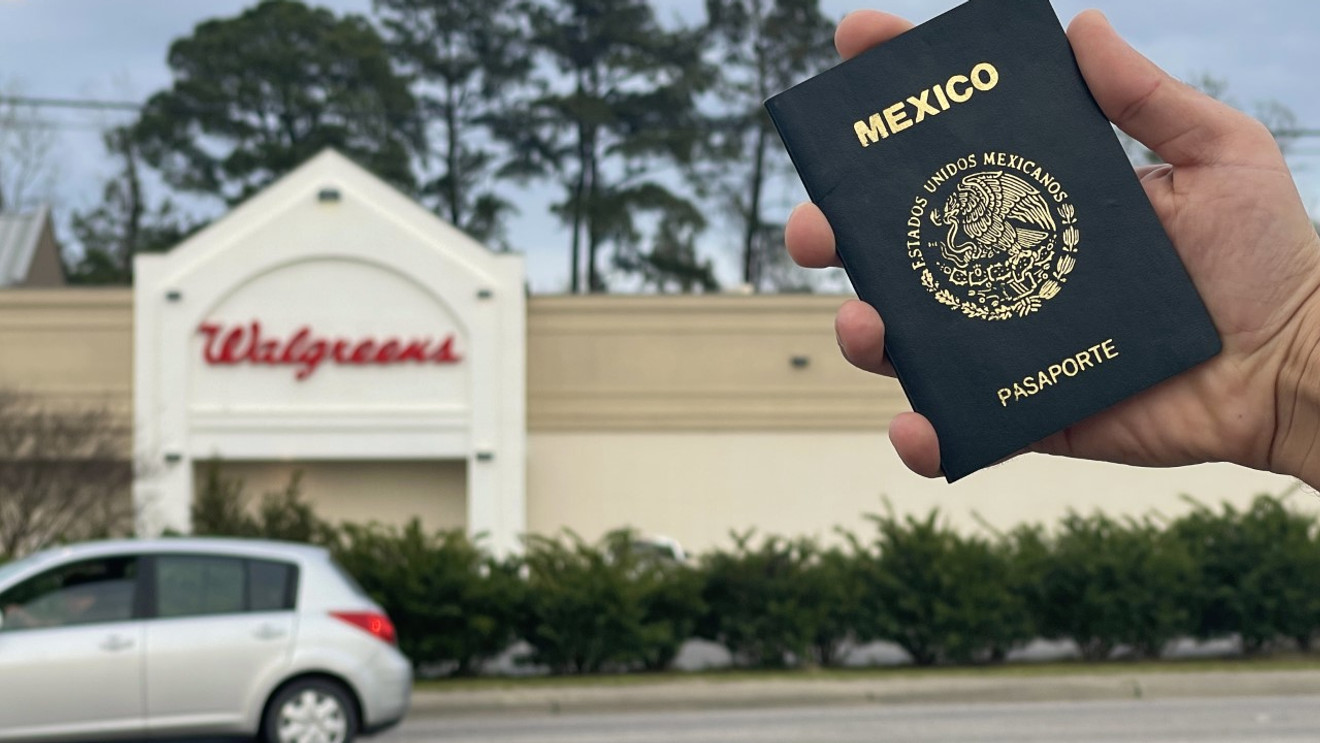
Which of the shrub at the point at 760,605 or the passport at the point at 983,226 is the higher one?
the passport at the point at 983,226

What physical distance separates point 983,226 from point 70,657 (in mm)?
9027

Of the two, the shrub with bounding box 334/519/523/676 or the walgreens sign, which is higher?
the walgreens sign

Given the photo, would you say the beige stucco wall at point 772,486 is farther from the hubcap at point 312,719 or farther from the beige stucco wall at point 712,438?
the hubcap at point 312,719

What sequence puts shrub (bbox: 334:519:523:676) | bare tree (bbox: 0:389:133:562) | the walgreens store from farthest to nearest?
the walgreens store → bare tree (bbox: 0:389:133:562) → shrub (bbox: 334:519:523:676)

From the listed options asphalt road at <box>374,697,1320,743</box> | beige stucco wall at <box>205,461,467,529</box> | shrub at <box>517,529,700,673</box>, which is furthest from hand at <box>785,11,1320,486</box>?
beige stucco wall at <box>205,461,467,529</box>

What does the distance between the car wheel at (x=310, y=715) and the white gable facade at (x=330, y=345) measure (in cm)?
1848

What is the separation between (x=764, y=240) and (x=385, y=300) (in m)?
17.4

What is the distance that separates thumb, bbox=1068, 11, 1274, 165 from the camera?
267 cm

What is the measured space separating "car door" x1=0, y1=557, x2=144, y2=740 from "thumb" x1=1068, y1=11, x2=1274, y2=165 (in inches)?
352

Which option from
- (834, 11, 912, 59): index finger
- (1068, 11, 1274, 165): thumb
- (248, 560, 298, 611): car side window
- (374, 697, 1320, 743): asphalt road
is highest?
→ (834, 11, 912, 59): index finger

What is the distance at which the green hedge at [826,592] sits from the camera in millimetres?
16516

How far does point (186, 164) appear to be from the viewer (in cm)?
4575

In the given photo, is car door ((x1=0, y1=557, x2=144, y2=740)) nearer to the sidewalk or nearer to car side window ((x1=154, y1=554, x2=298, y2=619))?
car side window ((x1=154, y1=554, x2=298, y2=619))

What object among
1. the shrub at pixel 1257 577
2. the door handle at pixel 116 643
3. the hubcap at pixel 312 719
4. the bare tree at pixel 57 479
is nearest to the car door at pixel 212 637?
the door handle at pixel 116 643
